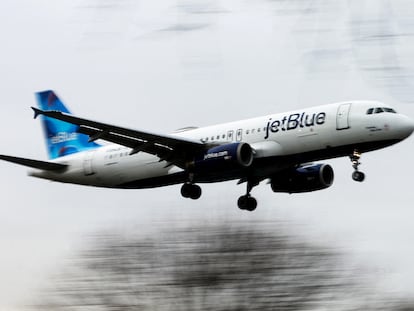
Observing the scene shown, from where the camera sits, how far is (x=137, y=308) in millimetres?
40281

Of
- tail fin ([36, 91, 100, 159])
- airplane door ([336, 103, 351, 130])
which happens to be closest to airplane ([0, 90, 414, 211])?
airplane door ([336, 103, 351, 130])

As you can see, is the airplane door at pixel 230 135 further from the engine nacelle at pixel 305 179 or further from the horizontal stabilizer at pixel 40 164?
the horizontal stabilizer at pixel 40 164

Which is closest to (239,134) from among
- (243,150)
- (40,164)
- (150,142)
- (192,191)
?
(243,150)

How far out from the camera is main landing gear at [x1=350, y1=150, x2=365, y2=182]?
43.6 meters

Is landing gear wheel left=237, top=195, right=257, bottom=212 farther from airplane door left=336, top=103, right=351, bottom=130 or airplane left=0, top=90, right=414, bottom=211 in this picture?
airplane door left=336, top=103, right=351, bottom=130

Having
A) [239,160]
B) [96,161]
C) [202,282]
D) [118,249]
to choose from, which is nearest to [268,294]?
[202,282]

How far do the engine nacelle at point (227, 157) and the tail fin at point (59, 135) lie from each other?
A: 32.2 feet

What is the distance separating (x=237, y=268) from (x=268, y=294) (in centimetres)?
293

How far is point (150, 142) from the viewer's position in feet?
153

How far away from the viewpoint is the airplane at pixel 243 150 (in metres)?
44.3

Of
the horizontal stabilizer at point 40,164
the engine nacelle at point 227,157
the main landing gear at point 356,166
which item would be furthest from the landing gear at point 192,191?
the horizontal stabilizer at point 40,164

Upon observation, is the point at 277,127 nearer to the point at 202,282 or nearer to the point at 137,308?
the point at 202,282

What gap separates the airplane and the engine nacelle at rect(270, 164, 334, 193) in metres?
0.05

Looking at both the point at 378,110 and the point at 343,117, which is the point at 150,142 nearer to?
the point at 343,117
